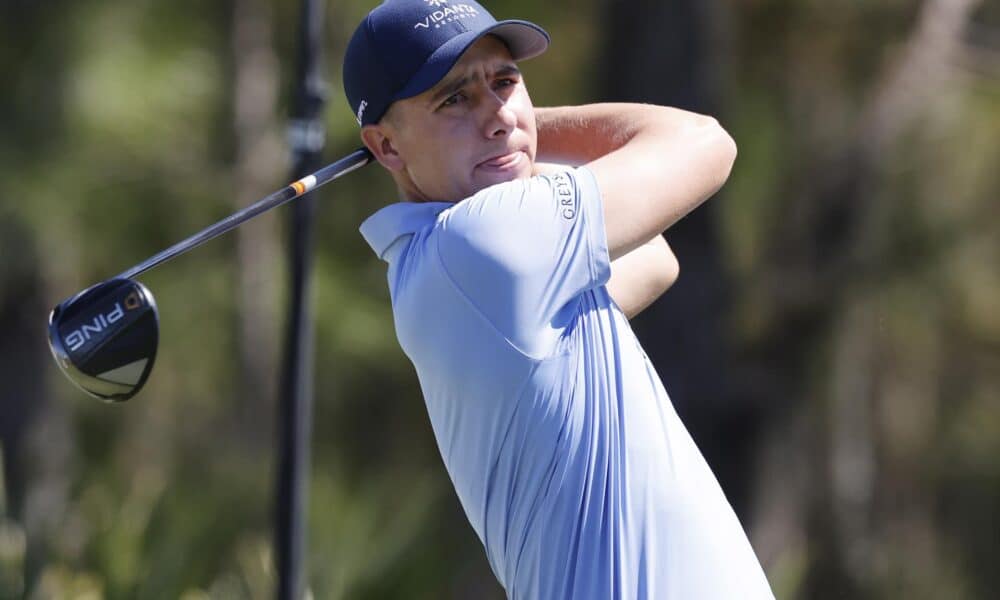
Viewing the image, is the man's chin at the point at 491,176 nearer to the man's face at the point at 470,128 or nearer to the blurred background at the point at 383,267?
the man's face at the point at 470,128

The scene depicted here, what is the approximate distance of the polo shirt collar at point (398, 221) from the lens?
2348mm

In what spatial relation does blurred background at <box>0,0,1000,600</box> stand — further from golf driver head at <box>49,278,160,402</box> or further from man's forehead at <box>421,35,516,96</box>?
man's forehead at <box>421,35,516,96</box>

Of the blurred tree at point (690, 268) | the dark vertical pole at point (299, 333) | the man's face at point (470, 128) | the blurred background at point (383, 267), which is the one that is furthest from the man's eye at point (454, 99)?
the blurred tree at point (690, 268)

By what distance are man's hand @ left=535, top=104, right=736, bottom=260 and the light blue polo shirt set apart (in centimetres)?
3

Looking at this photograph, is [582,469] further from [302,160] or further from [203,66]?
[203,66]

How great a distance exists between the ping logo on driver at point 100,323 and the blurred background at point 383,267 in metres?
2.76

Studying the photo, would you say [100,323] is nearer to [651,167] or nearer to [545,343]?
[545,343]

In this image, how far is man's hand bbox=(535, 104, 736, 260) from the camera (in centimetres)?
225

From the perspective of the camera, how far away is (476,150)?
7.86ft

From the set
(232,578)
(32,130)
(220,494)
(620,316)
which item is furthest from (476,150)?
(32,130)

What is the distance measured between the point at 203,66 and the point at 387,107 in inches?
336

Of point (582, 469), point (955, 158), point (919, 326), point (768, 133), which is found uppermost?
point (582, 469)

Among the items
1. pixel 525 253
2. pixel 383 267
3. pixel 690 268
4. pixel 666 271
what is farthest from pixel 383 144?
pixel 383 267

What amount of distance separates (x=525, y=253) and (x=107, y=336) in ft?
2.03
